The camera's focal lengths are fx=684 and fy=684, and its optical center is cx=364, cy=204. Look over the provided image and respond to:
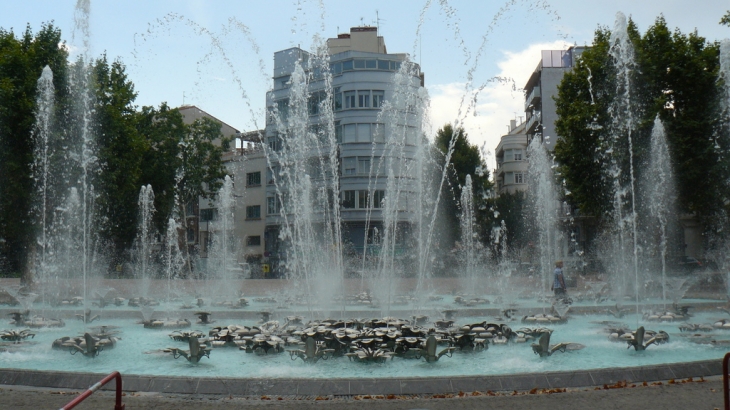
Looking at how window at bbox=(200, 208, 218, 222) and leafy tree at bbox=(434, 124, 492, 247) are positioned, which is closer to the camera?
leafy tree at bbox=(434, 124, 492, 247)

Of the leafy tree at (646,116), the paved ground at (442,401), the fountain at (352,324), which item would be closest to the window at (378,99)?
the fountain at (352,324)

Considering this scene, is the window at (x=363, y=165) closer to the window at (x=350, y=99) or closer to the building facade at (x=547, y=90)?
the window at (x=350, y=99)

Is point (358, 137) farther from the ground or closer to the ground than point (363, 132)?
closer to the ground

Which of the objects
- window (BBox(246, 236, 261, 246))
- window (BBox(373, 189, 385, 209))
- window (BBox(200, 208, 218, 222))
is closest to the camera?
window (BBox(373, 189, 385, 209))

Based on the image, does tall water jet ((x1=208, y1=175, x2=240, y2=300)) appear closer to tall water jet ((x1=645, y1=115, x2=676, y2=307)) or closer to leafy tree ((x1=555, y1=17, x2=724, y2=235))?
leafy tree ((x1=555, y1=17, x2=724, y2=235))

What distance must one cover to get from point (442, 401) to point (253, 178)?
177 feet

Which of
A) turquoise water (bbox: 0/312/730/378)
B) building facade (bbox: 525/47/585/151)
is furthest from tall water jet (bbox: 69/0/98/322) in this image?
building facade (bbox: 525/47/585/151)

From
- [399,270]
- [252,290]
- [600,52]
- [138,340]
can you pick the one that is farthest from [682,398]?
[399,270]

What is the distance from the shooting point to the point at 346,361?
406 inches

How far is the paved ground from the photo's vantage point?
23.9 ft

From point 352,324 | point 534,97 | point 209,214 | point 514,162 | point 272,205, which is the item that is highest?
point 534,97

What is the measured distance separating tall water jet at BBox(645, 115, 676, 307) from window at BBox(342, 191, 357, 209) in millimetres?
23703

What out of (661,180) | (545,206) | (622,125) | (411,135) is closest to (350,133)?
(411,135)

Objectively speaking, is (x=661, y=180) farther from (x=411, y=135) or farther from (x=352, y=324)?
(x=411, y=135)
